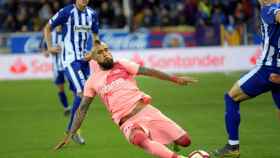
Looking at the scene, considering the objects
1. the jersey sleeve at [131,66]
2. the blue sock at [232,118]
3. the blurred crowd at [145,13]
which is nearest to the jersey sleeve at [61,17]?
the jersey sleeve at [131,66]

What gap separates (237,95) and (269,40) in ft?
2.73

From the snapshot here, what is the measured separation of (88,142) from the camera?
12188 mm

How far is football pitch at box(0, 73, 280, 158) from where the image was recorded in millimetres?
11289

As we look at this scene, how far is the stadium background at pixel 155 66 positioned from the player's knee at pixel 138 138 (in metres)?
1.95

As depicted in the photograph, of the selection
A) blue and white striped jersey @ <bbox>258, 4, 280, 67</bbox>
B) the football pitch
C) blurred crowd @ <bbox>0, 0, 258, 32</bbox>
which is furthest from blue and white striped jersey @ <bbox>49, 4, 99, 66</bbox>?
blurred crowd @ <bbox>0, 0, 258, 32</bbox>

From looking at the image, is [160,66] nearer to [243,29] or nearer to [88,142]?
[243,29]

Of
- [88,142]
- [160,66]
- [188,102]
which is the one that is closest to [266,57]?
[88,142]

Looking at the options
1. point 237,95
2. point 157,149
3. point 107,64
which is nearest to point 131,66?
point 107,64

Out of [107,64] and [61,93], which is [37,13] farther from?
[107,64]

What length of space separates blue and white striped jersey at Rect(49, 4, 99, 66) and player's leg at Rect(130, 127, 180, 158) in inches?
158

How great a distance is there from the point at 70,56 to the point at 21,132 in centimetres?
182

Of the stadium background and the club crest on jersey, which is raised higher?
the club crest on jersey

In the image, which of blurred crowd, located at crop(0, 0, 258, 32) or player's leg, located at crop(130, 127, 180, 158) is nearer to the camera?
player's leg, located at crop(130, 127, 180, 158)

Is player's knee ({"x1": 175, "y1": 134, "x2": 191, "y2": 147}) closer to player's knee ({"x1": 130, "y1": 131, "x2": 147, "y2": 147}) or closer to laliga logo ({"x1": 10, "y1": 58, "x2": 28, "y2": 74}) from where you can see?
player's knee ({"x1": 130, "y1": 131, "x2": 147, "y2": 147})
